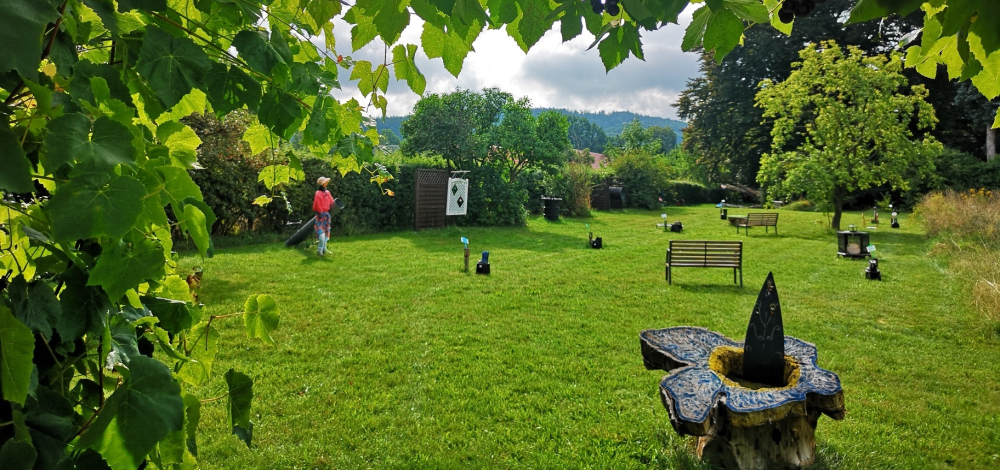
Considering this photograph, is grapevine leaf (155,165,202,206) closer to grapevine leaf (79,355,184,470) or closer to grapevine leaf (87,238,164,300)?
grapevine leaf (87,238,164,300)

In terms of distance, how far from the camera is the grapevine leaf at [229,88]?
113 centimetres

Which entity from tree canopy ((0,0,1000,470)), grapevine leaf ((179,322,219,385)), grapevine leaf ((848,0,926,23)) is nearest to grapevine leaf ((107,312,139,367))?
tree canopy ((0,0,1000,470))

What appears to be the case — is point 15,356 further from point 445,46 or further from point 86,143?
point 445,46

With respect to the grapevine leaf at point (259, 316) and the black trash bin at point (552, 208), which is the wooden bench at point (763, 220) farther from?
the grapevine leaf at point (259, 316)

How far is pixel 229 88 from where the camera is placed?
1157 millimetres

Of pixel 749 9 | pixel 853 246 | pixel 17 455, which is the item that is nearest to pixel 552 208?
pixel 853 246

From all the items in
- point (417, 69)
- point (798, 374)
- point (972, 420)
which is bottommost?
point (972, 420)

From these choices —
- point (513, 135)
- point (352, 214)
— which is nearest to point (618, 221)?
point (513, 135)

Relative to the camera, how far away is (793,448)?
3.29 metres

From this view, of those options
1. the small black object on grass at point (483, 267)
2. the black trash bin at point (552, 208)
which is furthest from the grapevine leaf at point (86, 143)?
the black trash bin at point (552, 208)

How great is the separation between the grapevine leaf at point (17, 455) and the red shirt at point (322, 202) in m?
9.70

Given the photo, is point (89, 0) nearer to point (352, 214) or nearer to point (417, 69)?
point (417, 69)

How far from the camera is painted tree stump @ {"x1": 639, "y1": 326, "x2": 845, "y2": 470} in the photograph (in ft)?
10.0

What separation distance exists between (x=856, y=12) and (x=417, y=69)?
124 centimetres
